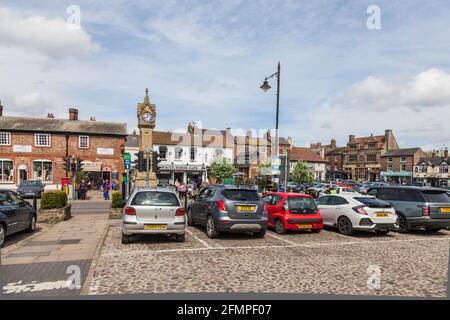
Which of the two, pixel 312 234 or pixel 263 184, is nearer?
pixel 312 234

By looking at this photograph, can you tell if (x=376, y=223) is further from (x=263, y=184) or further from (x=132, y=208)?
(x=263, y=184)

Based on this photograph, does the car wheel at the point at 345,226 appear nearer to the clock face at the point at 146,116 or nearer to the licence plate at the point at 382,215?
the licence plate at the point at 382,215

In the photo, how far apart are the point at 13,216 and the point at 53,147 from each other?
29367 millimetres

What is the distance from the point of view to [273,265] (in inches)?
282

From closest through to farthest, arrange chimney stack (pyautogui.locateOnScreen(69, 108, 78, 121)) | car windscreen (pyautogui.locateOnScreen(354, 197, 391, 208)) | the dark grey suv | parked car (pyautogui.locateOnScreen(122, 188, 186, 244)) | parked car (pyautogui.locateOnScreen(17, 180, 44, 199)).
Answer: parked car (pyautogui.locateOnScreen(122, 188, 186, 244)) → the dark grey suv → car windscreen (pyautogui.locateOnScreen(354, 197, 391, 208)) → parked car (pyautogui.locateOnScreen(17, 180, 44, 199)) → chimney stack (pyautogui.locateOnScreen(69, 108, 78, 121))

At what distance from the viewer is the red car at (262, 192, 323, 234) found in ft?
35.7

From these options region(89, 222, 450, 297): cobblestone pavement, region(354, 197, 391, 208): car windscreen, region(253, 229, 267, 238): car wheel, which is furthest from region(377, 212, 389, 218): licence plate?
region(253, 229, 267, 238): car wheel

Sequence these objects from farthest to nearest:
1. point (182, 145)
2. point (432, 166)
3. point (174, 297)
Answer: point (432, 166) < point (182, 145) < point (174, 297)

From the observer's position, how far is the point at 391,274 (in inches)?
263

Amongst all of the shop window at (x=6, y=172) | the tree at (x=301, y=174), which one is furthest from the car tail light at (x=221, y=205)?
the tree at (x=301, y=174)

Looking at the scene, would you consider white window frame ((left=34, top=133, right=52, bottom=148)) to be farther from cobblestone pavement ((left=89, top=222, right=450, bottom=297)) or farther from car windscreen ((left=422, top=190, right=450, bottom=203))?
car windscreen ((left=422, top=190, right=450, bottom=203))

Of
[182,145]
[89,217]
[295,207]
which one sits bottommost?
[89,217]
